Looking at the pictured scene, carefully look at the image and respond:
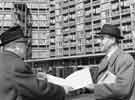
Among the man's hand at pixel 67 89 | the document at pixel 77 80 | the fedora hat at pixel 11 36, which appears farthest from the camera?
the document at pixel 77 80

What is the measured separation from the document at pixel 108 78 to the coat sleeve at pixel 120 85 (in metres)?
A: 0.05

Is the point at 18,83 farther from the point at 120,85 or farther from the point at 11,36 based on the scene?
the point at 120,85

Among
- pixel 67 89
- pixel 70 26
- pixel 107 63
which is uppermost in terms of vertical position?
pixel 107 63

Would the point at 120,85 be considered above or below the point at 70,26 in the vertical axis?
above

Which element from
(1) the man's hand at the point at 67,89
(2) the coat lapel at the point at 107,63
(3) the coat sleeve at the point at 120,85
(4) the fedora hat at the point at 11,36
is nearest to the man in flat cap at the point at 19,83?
(4) the fedora hat at the point at 11,36

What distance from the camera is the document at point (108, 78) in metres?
3.00

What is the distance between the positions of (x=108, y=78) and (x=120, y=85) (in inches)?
6.8

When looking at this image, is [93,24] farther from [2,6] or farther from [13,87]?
[13,87]

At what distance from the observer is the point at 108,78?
304 cm

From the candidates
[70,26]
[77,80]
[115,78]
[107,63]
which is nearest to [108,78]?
[115,78]

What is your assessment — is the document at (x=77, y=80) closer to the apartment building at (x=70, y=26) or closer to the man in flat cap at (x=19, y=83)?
the man in flat cap at (x=19, y=83)

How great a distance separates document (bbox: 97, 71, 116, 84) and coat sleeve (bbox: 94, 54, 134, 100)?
5 cm

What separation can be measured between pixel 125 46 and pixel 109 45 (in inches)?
Result: 2314

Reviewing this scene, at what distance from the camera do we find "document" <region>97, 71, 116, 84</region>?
3.00 m
